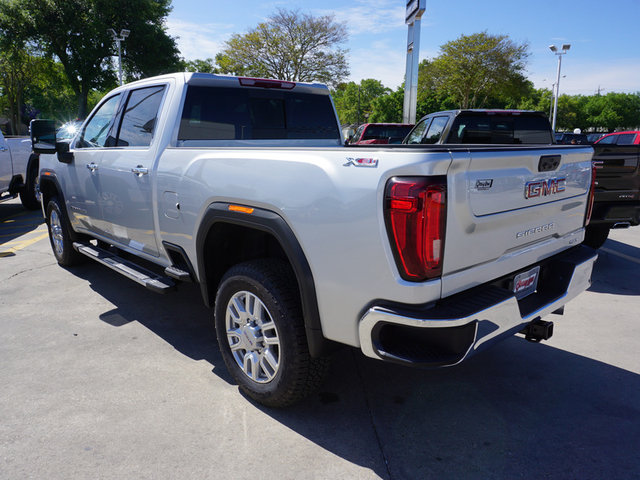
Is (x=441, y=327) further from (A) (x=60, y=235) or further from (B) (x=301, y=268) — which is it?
(A) (x=60, y=235)

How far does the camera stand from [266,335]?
2.73 metres

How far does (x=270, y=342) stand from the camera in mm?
2680

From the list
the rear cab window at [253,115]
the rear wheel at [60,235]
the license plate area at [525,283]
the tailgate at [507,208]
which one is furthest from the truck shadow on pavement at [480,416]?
the rear wheel at [60,235]

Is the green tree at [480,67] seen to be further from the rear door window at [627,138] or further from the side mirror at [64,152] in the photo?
the side mirror at [64,152]

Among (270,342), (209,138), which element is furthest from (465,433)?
(209,138)

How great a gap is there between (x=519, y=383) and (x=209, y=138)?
9.40ft

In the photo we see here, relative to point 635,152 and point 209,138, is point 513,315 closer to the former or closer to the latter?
point 209,138

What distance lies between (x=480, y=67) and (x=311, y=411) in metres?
42.9

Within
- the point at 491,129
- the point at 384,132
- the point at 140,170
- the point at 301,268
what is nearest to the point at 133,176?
the point at 140,170

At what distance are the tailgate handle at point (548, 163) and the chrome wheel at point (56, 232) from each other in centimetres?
514

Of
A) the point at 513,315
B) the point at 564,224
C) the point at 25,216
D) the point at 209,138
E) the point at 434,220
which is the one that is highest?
the point at 209,138

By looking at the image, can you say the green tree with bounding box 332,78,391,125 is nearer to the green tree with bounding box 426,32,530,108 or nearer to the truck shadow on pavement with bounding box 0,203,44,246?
the green tree with bounding box 426,32,530,108

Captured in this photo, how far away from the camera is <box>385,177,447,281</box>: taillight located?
1.95 metres

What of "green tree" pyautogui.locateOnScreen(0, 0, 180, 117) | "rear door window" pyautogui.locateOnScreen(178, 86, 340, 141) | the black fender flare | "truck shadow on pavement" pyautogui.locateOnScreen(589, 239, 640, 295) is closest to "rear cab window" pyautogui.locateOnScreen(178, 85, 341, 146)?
"rear door window" pyautogui.locateOnScreen(178, 86, 340, 141)
